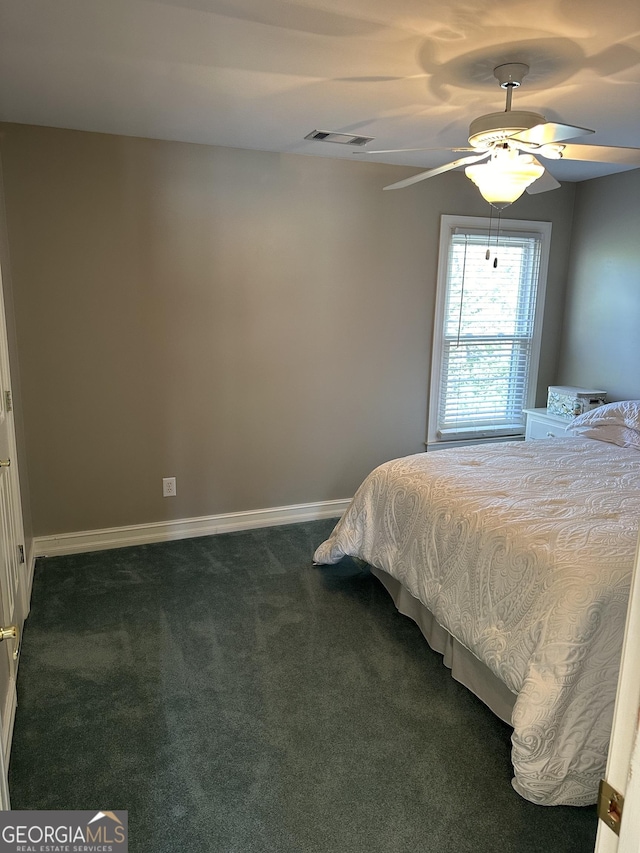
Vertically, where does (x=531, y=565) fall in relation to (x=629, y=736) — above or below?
below

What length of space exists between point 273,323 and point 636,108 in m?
2.18

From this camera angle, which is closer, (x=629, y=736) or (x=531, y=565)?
(x=629, y=736)

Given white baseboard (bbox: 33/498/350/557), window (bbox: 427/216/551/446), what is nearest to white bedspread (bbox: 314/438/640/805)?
white baseboard (bbox: 33/498/350/557)

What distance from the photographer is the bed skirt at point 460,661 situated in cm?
218

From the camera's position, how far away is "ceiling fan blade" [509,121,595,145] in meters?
1.98

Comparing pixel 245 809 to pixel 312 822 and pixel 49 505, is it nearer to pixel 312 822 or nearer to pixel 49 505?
pixel 312 822

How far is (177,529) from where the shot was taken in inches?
150

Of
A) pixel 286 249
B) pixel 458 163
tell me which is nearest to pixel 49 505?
pixel 286 249

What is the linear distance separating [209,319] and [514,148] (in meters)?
2.04

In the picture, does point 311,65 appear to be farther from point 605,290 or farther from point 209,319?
point 605,290

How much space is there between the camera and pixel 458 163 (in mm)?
2314

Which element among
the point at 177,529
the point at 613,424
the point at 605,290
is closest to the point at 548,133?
the point at 613,424

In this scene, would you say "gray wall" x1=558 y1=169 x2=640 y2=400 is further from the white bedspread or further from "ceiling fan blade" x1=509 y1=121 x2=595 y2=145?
"ceiling fan blade" x1=509 y1=121 x2=595 y2=145

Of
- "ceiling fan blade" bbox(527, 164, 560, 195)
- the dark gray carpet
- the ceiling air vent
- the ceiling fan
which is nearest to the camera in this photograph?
the dark gray carpet
